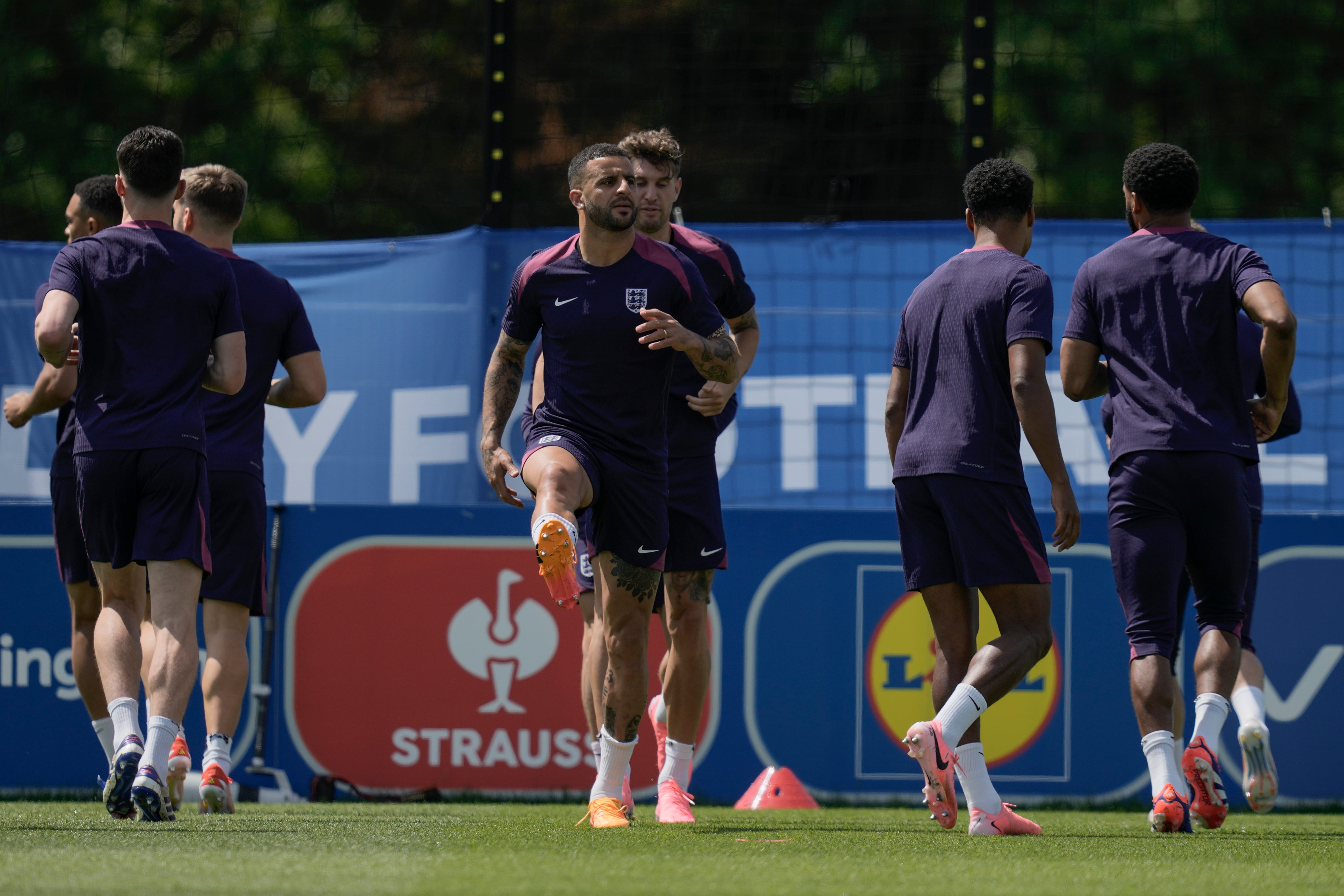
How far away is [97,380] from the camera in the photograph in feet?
16.3

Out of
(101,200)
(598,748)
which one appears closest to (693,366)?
(598,748)

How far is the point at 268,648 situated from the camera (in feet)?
24.1

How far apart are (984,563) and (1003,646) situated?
256 millimetres

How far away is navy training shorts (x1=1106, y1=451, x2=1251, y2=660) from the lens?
4949 mm

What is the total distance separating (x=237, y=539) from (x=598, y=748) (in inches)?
60.6

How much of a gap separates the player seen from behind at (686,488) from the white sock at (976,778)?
3.67 ft

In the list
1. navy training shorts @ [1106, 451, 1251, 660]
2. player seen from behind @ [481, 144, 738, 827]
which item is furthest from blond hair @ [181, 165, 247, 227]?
navy training shorts @ [1106, 451, 1251, 660]

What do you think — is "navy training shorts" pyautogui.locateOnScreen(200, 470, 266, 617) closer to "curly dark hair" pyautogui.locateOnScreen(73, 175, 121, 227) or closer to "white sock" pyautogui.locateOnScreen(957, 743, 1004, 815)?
"curly dark hair" pyautogui.locateOnScreen(73, 175, 121, 227)

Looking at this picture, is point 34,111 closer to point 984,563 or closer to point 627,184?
point 627,184

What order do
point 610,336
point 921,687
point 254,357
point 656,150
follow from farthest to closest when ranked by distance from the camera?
1. point 921,687
2. point 254,357
3. point 656,150
4. point 610,336

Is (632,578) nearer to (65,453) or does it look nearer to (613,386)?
(613,386)

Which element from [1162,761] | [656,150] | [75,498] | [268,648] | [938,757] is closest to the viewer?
[938,757]

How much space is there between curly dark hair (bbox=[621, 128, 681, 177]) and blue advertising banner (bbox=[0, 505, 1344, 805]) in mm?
2037

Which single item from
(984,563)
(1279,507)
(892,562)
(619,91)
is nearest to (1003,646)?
(984,563)
